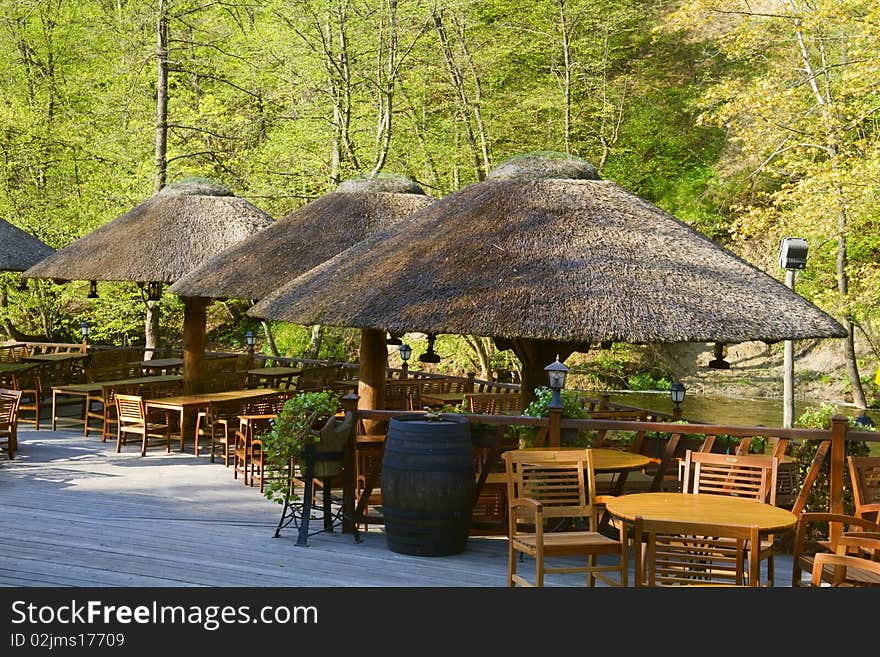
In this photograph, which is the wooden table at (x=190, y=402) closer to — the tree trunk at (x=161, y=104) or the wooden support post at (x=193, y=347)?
the wooden support post at (x=193, y=347)

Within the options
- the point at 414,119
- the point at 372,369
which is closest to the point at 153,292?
the point at 372,369

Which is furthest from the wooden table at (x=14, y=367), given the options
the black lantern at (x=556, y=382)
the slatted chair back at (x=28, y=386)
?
the black lantern at (x=556, y=382)

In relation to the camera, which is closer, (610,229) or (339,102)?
(610,229)

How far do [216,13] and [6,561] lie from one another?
966 inches

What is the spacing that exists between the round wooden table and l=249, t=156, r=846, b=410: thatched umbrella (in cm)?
265

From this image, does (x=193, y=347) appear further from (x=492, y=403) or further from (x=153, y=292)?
(x=492, y=403)

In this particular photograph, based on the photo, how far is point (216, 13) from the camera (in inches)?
1130

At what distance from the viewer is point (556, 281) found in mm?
9383

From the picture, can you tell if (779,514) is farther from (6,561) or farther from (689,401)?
(689,401)

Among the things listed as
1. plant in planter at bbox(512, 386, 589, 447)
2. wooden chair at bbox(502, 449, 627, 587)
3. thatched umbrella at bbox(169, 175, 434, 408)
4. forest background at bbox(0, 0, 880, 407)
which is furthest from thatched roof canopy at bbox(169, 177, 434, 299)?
wooden chair at bbox(502, 449, 627, 587)

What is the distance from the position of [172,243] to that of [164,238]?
166 millimetres

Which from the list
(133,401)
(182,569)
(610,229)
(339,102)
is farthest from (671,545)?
(339,102)

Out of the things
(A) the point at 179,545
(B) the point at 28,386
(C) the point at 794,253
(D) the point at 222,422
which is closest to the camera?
(A) the point at 179,545

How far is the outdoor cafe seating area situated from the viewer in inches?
221
